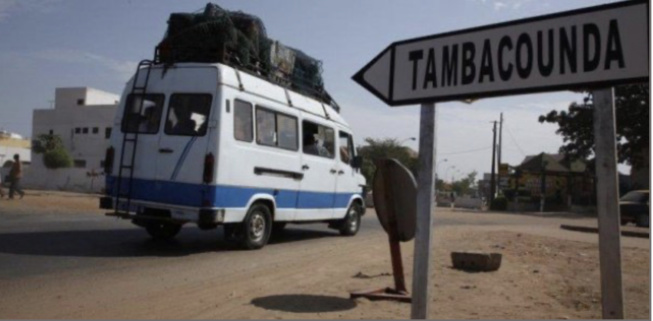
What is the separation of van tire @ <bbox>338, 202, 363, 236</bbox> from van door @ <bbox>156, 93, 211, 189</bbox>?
499cm

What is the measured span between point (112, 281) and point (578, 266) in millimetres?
6672

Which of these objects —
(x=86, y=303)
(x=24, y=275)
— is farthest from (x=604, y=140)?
(x=24, y=275)

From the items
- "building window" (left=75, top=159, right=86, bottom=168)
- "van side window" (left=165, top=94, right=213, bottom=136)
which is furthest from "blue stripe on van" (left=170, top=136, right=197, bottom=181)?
"building window" (left=75, top=159, right=86, bottom=168)

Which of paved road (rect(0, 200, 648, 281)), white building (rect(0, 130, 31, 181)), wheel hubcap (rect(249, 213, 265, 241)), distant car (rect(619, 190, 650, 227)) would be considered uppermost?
white building (rect(0, 130, 31, 181))

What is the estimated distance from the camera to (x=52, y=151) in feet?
156

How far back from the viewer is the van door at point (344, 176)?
12.0m

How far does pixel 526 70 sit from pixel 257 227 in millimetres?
6864

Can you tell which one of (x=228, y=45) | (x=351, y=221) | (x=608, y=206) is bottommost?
(x=351, y=221)

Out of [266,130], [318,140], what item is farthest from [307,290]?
[318,140]

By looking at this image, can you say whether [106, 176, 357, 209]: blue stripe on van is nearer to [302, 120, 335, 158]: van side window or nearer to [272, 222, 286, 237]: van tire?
[302, 120, 335, 158]: van side window

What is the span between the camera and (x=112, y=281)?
6207 millimetres

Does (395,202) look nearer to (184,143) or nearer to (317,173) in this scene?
(184,143)

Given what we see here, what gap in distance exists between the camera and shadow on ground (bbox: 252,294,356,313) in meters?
5.01

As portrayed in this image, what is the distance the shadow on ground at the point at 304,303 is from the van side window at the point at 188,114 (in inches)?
146
